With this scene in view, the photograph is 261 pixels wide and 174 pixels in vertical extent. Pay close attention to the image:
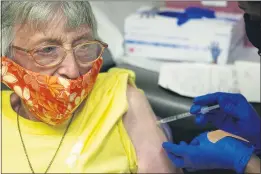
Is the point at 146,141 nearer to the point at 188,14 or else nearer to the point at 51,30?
the point at 51,30

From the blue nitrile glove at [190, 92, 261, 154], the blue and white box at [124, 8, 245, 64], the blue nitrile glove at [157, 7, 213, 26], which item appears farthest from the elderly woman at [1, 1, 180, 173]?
the blue nitrile glove at [157, 7, 213, 26]

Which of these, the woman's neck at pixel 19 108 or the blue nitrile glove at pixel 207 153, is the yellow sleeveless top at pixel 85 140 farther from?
the blue nitrile glove at pixel 207 153

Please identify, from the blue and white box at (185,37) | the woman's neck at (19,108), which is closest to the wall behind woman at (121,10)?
the blue and white box at (185,37)

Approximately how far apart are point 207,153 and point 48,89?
460 millimetres

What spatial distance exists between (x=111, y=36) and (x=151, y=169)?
417 mm

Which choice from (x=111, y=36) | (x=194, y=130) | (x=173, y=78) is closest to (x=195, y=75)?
(x=173, y=78)

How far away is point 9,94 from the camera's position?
48.1 inches

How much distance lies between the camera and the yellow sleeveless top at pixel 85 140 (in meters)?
1.11

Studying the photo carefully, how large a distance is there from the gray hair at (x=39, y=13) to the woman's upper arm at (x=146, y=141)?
30 cm

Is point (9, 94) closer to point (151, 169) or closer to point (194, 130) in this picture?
point (151, 169)

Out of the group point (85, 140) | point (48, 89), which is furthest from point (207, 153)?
point (48, 89)

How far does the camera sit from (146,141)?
1.22 m

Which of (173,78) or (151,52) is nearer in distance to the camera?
(173,78)

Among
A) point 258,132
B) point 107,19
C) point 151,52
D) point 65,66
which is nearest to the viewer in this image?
point 65,66
